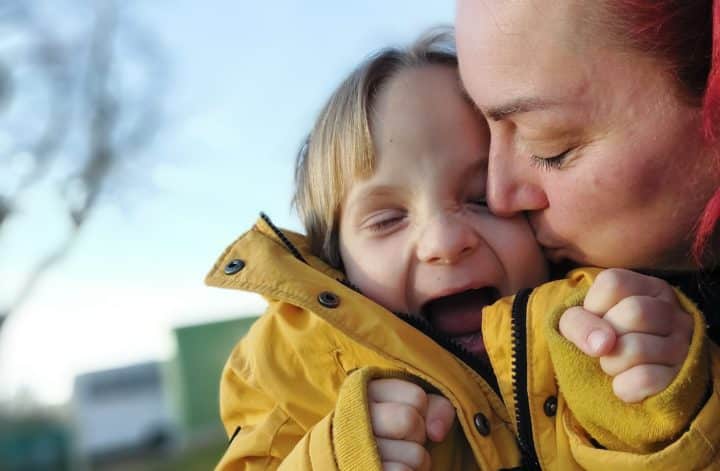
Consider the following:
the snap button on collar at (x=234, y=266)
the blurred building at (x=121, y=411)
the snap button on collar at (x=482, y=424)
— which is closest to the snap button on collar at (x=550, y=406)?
the snap button on collar at (x=482, y=424)

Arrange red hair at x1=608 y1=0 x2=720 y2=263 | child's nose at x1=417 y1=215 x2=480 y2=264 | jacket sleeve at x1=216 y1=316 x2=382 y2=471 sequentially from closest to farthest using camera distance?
red hair at x1=608 y1=0 x2=720 y2=263 < jacket sleeve at x1=216 y1=316 x2=382 y2=471 < child's nose at x1=417 y1=215 x2=480 y2=264

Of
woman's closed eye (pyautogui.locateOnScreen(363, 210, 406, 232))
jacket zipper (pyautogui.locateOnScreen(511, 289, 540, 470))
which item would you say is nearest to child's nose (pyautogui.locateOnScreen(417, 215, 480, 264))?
woman's closed eye (pyautogui.locateOnScreen(363, 210, 406, 232))

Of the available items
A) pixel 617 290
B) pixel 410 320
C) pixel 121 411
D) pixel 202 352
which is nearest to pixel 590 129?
pixel 617 290

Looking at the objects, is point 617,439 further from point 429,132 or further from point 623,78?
point 429,132

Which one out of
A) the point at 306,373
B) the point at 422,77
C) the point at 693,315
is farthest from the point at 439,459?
the point at 422,77

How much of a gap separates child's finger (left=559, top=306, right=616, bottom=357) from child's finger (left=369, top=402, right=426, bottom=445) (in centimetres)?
33

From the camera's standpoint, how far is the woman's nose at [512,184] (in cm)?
198

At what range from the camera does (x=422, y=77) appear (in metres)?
2.37

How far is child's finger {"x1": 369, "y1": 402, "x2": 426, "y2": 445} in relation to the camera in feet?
6.07

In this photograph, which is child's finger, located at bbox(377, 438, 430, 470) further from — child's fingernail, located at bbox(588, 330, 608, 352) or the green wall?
the green wall

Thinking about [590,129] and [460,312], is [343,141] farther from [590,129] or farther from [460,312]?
[590,129]

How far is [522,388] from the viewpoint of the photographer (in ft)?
6.14

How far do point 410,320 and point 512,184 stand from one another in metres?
0.35

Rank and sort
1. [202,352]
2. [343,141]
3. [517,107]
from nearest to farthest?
[517,107]
[343,141]
[202,352]
